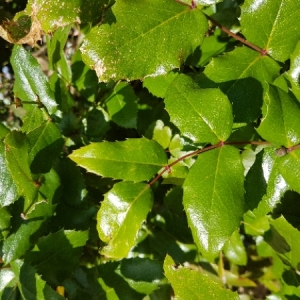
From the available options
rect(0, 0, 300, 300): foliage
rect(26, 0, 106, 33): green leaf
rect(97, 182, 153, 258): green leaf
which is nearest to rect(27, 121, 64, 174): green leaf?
rect(0, 0, 300, 300): foliage

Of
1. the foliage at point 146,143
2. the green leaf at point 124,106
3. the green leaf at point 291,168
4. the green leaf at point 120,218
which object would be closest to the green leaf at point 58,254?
the foliage at point 146,143

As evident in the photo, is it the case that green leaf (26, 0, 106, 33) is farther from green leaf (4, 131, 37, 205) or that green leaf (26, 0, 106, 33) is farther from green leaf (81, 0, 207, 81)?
green leaf (4, 131, 37, 205)

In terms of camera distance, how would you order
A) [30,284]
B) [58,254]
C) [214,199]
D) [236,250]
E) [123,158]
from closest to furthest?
[214,199], [123,158], [30,284], [58,254], [236,250]

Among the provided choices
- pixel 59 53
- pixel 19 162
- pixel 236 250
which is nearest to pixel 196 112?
pixel 19 162

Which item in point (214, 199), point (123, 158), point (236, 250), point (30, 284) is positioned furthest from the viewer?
point (236, 250)

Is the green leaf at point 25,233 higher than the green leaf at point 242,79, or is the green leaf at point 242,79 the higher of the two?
the green leaf at point 242,79

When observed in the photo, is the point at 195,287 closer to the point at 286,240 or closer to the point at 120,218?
the point at 120,218

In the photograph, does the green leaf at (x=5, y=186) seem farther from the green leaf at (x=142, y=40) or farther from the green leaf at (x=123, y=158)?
the green leaf at (x=142, y=40)
